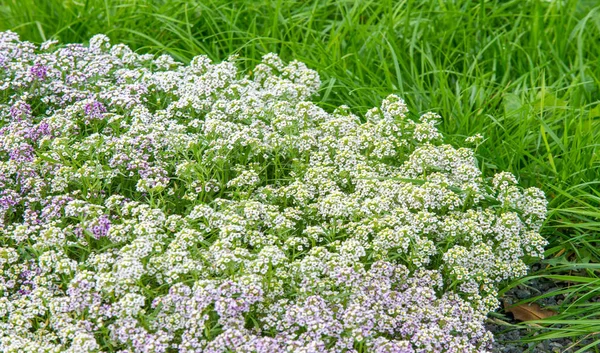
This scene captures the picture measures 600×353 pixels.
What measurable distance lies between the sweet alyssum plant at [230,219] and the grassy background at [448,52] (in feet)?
1.58

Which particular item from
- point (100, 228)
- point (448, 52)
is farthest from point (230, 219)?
point (448, 52)

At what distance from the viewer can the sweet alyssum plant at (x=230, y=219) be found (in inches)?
132

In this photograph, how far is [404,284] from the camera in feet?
12.2

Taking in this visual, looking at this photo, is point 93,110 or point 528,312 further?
point 93,110

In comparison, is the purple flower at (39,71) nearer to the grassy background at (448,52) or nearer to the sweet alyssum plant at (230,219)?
the sweet alyssum plant at (230,219)

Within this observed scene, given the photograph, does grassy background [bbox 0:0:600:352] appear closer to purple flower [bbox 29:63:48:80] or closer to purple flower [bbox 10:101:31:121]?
purple flower [bbox 29:63:48:80]

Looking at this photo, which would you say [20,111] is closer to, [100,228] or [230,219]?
[100,228]

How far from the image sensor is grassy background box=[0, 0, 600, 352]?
4.80 metres

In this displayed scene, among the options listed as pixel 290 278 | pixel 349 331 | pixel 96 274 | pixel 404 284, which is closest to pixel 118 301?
pixel 96 274

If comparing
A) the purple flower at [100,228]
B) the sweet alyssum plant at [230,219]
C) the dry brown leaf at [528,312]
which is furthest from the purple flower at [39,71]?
the dry brown leaf at [528,312]

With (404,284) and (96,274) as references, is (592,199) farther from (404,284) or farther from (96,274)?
(96,274)

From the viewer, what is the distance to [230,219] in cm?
372

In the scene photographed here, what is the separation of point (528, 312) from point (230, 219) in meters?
1.68

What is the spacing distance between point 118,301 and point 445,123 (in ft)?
8.48
